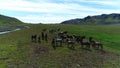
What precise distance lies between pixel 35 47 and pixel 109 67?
62.3 ft

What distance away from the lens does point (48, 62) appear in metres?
42.4

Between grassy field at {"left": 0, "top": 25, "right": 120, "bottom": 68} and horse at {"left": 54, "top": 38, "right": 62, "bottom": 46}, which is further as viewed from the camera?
horse at {"left": 54, "top": 38, "right": 62, "bottom": 46}

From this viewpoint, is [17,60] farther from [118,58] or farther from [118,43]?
[118,43]

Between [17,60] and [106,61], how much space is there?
13.6 m

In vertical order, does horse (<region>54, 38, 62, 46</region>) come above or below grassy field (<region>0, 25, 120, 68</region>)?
above

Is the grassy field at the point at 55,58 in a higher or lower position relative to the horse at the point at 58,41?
lower

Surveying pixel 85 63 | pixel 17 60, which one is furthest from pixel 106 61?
pixel 17 60

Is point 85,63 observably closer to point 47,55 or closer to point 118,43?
point 47,55

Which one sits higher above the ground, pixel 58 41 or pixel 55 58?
pixel 58 41

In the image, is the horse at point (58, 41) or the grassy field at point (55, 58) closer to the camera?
the grassy field at point (55, 58)

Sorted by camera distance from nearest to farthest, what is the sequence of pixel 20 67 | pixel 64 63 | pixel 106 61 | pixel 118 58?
1. pixel 20 67
2. pixel 64 63
3. pixel 106 61
4. pixel 118 58

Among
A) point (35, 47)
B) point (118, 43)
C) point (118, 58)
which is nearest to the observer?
point (118, 58)

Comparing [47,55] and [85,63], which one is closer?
[85,63]

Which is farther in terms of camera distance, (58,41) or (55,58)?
(58,41)
